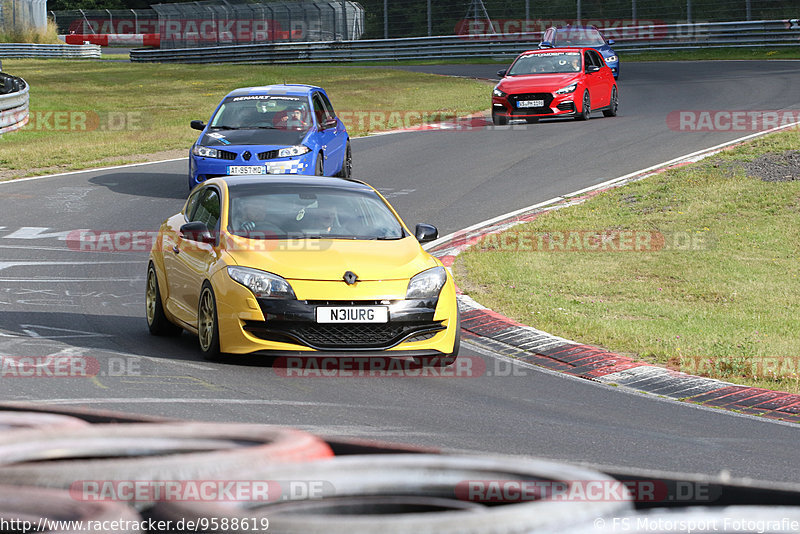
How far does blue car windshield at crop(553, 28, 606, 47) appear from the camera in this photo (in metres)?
39.5

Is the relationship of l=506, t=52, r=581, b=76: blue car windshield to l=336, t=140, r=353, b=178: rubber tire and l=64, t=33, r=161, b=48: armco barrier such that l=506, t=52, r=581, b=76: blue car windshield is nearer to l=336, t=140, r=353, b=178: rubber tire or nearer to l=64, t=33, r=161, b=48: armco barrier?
l=336, t=140, r=353, b=178: rubber tire

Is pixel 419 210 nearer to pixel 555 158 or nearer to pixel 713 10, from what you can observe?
pixel 555 158

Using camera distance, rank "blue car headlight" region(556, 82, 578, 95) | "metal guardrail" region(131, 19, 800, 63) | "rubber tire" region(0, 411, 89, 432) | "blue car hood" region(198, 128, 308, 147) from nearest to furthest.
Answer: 1. "rubber tire" region(0, 411, 89, 432)
2. "blue car hood" region(198, 128, 308, 147)
3. "blue car headlight" region(556, 82, 578, 95)
4. "metal guardrail" region(131, 19, 800, 63)

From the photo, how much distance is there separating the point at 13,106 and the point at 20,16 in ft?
142

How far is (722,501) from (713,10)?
4543 centimetres

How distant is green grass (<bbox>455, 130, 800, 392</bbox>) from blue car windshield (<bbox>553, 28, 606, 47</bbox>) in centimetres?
1941

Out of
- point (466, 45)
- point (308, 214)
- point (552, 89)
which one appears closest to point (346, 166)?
point (552, 89)

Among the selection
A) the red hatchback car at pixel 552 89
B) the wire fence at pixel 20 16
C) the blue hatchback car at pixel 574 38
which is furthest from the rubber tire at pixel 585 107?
the wire fence at pixel 20 16

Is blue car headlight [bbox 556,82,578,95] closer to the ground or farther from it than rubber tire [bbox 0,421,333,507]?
closer to the ground

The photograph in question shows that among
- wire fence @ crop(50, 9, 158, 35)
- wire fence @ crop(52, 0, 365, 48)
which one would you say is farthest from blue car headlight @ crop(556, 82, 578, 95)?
wire fence @ crop(50, 9, 158, 35)

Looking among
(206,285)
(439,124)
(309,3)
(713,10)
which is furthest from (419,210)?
(309,3)

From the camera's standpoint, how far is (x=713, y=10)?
4616 cm

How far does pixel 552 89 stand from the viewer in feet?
87.4

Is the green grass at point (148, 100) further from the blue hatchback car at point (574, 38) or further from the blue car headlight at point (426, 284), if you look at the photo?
the blue car headlight at point (426, 284)
